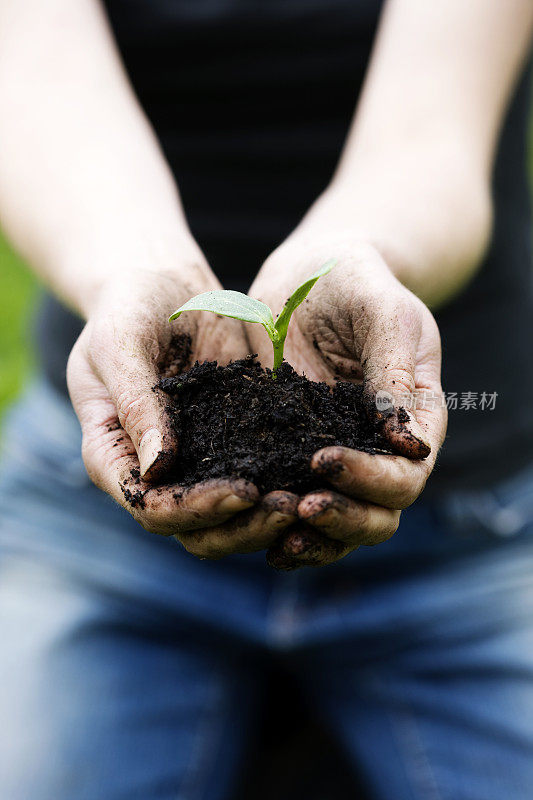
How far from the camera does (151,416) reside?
134 centimetres

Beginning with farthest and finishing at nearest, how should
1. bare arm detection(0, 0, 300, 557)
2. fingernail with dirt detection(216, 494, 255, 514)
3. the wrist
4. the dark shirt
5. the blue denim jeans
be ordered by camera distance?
1. the dark shirt
2. the blue denim jeans
3. the wrist
4. bare arm detection(0, 0, 300, 557)
5. fingernail with dirt detection(216, 494, 255, 514)

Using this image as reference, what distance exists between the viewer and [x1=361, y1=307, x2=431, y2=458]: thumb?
131 cm

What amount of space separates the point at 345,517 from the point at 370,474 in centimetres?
9

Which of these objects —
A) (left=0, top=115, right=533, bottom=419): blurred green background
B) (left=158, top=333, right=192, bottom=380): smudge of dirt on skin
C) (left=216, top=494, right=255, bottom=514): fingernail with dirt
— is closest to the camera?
(left=216, top=494, right=255, bottom=514): fingernail with dirt

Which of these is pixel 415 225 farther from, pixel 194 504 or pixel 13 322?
pixel 13 322

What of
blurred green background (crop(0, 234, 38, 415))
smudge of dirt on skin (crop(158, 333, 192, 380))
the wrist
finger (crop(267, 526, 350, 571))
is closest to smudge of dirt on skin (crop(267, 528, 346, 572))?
finger (crop(267, 526, 350, 571))

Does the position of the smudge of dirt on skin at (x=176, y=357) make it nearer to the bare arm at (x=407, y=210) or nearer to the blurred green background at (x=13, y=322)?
the bare arm at (x=407, y=210)

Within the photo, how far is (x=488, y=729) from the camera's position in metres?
2.05

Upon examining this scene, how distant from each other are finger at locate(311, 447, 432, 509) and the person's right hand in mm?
96

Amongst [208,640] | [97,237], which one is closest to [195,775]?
[208,640]

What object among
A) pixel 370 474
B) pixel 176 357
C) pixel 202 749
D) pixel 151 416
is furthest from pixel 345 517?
pixel 202 749

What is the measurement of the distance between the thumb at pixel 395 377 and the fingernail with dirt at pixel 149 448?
453mm

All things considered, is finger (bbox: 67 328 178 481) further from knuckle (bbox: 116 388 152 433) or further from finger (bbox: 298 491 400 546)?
finger (bbox: 298 491 400 546)

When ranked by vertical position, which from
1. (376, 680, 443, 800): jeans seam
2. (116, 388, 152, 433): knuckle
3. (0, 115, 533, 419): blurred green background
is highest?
(116, 388, 152, 433): knuckle
